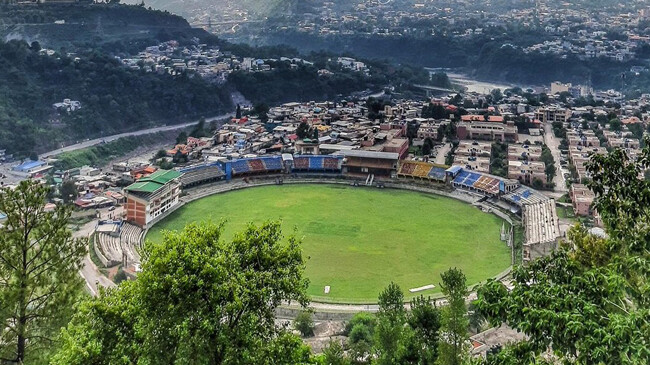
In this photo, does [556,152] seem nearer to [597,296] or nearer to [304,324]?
[304,324]

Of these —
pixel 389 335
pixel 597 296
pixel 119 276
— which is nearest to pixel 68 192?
pixel 119 276

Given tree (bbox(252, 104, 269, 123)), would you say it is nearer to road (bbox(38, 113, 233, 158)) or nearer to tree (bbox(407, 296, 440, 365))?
road (bbox(38, 113, 233, 158))

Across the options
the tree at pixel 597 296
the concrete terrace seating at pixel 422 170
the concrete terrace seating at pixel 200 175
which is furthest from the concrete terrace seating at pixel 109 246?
the tree at pixel 597 296

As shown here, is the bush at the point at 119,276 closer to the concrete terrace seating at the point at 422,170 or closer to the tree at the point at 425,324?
the tree at the point at 425,324

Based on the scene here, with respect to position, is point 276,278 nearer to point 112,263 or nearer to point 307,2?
point 112,263

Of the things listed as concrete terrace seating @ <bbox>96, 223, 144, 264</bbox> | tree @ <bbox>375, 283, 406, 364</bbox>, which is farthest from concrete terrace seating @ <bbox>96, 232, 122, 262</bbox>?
tree @ <bbox>375, 283, 406, 364</bbox>

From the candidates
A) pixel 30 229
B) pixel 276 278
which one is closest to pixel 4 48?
pixel 30 229

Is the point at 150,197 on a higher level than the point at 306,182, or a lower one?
higher
